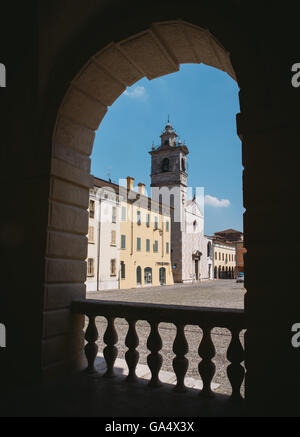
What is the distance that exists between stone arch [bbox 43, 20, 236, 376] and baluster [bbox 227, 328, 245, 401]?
1.68 meters

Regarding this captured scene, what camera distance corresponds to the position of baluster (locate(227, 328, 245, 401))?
2.53 meters

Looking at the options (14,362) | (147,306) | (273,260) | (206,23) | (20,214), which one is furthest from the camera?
(20,214)

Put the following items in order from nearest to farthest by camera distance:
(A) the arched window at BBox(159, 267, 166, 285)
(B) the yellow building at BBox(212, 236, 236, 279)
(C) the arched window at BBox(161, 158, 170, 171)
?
(A) the arched window at BBox(159, 267, 166, 285) < (C) the arched window at BBox(161, 158, 170, 171) < (B) the yellow building at BBox(212, 236, 236, 279)

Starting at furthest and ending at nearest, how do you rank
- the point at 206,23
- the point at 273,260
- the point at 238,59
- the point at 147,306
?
the point at 147,306 < the point at 206,23 < the point at 238,59 < the point at 273,260

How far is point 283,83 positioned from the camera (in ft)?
7.55

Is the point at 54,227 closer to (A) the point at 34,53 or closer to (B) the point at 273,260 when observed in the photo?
(A) the point at 34,53

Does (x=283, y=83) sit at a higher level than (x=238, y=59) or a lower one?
lower

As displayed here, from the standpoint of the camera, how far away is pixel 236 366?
2574 mm

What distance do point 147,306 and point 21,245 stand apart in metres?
1.48

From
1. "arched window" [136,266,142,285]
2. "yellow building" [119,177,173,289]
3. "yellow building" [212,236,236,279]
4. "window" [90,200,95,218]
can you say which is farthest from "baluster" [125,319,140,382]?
"yellow building" [212,236,236,279]

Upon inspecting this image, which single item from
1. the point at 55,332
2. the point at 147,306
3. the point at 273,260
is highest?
the point at 273,260

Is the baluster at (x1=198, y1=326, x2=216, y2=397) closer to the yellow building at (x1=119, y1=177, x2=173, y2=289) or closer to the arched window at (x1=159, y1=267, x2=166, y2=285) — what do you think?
the yellow building at (x1=119, y1=177, x2=173, y2=289)

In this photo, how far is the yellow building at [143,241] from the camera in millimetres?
27656

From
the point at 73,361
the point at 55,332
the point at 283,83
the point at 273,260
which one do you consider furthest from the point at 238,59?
the point at 73,361
